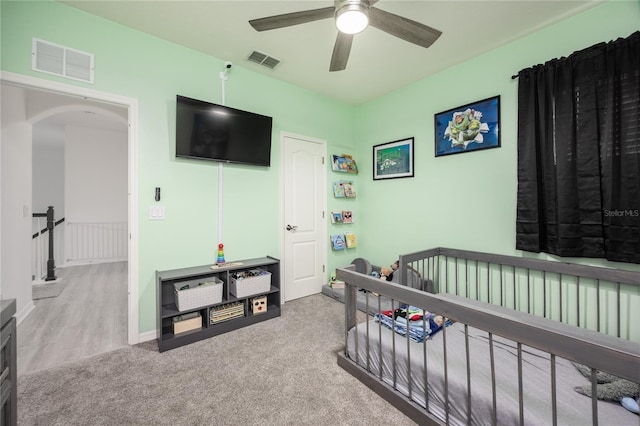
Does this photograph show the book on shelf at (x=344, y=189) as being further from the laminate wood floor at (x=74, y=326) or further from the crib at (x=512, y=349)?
the laminate wood floor at (x=74, y=326)

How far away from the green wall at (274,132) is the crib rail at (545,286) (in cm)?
19

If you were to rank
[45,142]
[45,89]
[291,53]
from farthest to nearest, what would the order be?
[45,142], [291,53], [45,89]

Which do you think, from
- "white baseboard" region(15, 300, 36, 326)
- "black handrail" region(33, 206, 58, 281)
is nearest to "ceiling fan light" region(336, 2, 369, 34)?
"white baseboard" region(15, 300, 36, 326)

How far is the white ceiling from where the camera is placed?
1969 mm

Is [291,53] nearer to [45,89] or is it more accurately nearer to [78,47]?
[78,47]

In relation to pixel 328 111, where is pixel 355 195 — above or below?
below

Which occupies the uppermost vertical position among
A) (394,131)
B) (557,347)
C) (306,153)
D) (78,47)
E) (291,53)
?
(291,53)

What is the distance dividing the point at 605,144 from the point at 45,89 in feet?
13.8

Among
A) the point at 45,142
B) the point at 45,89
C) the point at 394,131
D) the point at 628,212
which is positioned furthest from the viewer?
the point at 45,142

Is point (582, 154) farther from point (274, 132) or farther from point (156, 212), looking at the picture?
point (156, 212)

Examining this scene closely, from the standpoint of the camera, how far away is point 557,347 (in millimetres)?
936

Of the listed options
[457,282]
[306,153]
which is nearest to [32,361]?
[306,153]

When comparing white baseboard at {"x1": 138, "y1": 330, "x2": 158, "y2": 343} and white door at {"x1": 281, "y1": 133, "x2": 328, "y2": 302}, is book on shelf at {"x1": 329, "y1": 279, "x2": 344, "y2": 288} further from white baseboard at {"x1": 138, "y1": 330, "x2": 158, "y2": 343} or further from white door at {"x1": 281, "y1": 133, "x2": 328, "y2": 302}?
white baseboard at {"x1": 138, "y1": 330, "x2": 158, "y2": 343}

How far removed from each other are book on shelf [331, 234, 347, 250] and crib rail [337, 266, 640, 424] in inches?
69.6
